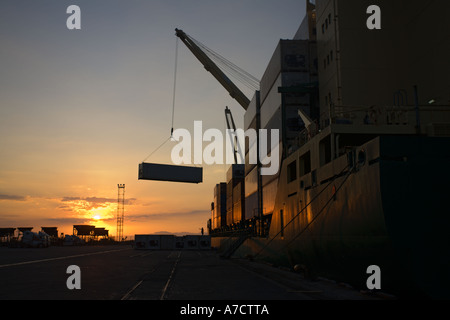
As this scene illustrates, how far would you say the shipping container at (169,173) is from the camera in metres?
49.7

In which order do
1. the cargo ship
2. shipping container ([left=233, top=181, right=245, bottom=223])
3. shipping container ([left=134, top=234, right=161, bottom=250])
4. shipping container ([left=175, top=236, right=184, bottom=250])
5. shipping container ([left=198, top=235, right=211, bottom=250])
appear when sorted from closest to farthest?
the cargo ship
shipping container ([left=233, top=181, right=245, bottom=223])
shipping container ([left=198, top=235, right=211, bottom=250])
shipping container ([left=134, top=234, right=161, bottom=250])
shipping container ([left=175, top=236, right=184, bottom=250])

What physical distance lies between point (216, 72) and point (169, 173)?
16656mm

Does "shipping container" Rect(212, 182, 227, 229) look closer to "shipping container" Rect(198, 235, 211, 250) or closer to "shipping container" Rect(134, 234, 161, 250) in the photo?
"shipping container" Rect(198, 235, 211, 250)

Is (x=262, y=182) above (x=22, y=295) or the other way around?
above

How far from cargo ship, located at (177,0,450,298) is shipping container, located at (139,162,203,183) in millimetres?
17440

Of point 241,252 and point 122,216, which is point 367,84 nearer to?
point 241,252

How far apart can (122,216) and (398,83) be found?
Result: 4252 inches

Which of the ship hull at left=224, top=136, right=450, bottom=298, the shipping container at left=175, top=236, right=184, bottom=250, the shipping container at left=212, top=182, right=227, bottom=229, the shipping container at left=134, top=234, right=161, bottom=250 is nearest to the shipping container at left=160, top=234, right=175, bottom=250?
the shipping container at left=134, top=234, right=161, bottom=250

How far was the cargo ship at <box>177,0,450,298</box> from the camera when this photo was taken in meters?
12.3

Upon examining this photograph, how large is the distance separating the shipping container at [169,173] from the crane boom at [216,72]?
11.3 meters

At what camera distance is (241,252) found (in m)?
40.4

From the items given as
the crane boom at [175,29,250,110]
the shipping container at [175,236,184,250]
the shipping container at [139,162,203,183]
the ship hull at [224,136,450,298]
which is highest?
the crane boom at [175,29,250,110]
